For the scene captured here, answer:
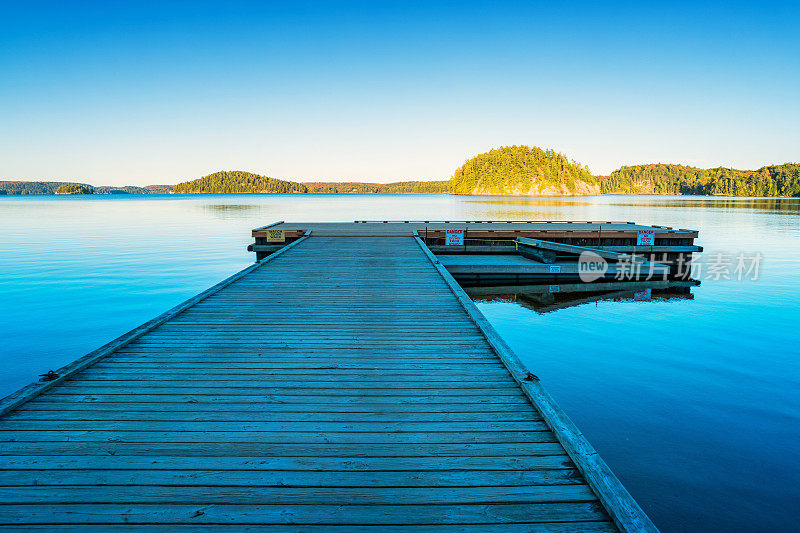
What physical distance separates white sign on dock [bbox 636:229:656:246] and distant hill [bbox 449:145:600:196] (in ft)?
514

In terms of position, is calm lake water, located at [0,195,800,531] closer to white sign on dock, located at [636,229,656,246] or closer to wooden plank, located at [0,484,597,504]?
white sign on dock, located at [636,229,656,246]

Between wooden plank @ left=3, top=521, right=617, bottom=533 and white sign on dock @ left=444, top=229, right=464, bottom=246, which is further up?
white sign on dock @ left=444, top=229, right=464, bottom=246

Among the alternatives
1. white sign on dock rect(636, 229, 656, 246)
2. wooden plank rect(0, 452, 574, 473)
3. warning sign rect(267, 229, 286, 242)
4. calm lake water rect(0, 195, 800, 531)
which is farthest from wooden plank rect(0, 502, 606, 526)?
white sign on dock rect(636, 229, 656, 246)

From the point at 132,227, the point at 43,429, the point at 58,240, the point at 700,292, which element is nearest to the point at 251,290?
the point at 43,429

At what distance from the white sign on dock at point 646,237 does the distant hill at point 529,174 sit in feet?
514

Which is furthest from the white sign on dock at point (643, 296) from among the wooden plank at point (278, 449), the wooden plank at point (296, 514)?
the wooden plank at point (296, 514)

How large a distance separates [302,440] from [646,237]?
16.8 metres

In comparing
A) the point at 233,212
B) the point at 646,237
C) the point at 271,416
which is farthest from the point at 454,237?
the point at 233,212

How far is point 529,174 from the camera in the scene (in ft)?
561

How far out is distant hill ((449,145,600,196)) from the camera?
170625 millimetres

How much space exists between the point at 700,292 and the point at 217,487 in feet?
55.8

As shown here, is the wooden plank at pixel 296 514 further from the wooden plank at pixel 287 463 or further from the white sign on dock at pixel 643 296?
the white sign on dock at pixel 643 296

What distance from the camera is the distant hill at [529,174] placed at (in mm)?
170625

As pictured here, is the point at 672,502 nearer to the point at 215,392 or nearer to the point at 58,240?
the point at 215,392
